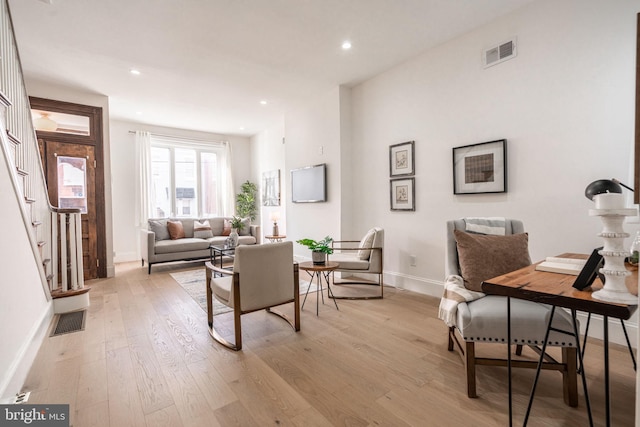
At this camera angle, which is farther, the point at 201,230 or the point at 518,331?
the point at 201,230

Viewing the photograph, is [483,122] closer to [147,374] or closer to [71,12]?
[147,374]

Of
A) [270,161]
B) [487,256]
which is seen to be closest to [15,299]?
[487,256]

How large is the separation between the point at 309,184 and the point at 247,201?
307 centimetres

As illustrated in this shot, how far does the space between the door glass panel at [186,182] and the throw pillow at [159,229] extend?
1262 millimetres

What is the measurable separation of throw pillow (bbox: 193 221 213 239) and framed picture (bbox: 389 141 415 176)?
3.93 meters

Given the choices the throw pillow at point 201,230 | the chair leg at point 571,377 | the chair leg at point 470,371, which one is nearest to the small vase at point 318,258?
the chair leg at point 470,371

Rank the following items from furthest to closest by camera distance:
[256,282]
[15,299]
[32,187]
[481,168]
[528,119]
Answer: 1. [481,168]
2. [32,187]
3. [528,119]
4. [256,282]
5. [15,299]

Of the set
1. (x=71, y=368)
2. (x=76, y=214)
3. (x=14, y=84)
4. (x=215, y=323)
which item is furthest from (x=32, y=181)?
(x=215, y=323)

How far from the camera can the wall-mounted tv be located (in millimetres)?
Result: 4746

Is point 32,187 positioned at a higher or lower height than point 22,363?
higher

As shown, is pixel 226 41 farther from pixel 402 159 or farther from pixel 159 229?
pixel 159 229

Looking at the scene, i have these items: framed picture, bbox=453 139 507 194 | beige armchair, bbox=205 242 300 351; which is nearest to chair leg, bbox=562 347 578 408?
framed picture, bbox=453 139 507 194

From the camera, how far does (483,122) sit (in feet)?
10.2

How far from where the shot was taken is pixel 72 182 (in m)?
4.62
